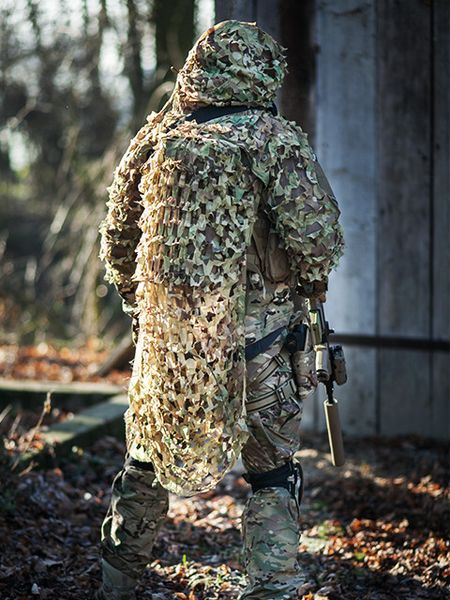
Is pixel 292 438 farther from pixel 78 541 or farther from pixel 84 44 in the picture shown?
pixel 84 44

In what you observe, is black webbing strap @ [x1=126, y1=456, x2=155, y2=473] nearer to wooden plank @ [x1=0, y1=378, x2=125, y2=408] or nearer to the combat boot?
the combat boot

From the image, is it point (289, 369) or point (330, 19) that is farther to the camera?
point (330, 19)

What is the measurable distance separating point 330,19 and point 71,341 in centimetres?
568

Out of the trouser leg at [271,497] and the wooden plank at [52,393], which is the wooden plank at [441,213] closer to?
the wooden plank at [52,393]

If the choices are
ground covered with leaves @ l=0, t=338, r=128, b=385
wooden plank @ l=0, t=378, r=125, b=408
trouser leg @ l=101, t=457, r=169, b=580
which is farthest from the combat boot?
ground covered with leaves @ l=0, t=338, r=128, b=385

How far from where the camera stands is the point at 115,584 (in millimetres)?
3502

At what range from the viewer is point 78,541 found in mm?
4383

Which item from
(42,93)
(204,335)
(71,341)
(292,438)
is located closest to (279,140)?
(204,335)

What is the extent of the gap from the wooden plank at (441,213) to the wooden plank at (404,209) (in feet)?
0.17

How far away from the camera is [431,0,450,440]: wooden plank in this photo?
6.20 m

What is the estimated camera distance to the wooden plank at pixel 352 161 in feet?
20.8

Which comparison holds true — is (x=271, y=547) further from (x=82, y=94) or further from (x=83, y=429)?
(x=82, y=94)

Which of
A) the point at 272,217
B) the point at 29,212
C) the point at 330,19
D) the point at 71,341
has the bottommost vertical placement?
the point at 71,341

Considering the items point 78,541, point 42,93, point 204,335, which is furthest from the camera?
point 42,93
